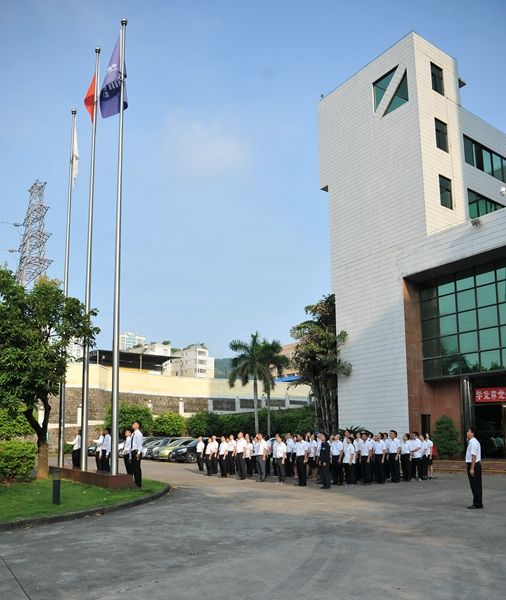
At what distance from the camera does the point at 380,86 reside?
3256cm

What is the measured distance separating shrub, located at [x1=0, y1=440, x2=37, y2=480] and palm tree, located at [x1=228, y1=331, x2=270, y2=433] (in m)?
31.7

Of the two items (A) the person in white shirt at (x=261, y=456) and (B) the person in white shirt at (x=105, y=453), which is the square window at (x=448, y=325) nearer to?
(A) the person in white shirt at (x=261, y=456)

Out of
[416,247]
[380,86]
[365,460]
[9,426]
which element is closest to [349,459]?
[365,460]

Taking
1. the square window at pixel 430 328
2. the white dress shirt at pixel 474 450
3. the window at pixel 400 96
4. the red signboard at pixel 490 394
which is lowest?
the white dress shirt at pixel 474 450

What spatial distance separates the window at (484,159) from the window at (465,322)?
7805 mm

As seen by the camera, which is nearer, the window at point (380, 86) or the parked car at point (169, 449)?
the window at point (380, 86)

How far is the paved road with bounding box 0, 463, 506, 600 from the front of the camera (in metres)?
6.69

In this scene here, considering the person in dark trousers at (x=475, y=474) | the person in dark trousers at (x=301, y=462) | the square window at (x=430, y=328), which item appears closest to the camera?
the person in dark trousers at (x=475, y=474)

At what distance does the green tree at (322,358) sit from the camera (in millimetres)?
32250

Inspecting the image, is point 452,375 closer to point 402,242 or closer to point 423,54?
point 402,242

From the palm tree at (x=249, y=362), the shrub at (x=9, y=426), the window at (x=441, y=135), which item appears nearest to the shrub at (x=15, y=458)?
the shrub at (x=9, y=426)

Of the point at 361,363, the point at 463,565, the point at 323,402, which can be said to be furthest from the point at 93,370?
the point at 463,565

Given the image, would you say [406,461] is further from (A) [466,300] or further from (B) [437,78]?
(B) [437,78]

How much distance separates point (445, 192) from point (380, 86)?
6.87 meters
